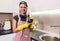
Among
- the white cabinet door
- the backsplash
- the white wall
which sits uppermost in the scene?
the white wall

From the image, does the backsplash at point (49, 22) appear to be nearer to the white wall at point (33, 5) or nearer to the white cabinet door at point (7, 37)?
the white wall at point (33, 5)

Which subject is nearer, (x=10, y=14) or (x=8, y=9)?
(x=8, y=9)

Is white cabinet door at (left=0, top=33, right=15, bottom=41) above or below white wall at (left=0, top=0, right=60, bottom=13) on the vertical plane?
below

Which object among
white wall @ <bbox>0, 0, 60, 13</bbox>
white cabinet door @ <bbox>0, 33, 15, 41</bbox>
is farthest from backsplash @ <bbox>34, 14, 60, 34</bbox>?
white cabinet door @ <bbox>0, 33, 15, 41</bbox>

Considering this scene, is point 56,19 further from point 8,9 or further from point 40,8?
point 8,9

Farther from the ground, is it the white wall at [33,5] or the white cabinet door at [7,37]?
the white wall at [33,5]

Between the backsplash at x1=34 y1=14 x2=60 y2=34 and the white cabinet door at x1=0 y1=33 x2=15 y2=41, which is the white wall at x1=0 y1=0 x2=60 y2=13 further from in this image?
the white cabinet door at x1=0 y1=33 x2=15 y2=41

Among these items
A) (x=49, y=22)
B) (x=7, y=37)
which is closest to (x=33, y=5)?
(x=49, y=22)

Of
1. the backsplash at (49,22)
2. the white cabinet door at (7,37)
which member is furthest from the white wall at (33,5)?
the white cabinet door at (7,37)

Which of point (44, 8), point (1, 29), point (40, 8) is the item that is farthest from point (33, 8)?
point (1, 29)

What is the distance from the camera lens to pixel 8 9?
215 cm

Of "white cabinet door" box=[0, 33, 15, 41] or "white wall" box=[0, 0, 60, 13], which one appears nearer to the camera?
"white wall" box=[0, 0, 60, 13]

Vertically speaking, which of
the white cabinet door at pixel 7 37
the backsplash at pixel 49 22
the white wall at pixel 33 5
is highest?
the white wall at pixel 33 5

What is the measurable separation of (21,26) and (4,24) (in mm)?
980
